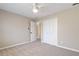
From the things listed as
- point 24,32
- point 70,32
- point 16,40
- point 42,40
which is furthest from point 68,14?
point 16,40

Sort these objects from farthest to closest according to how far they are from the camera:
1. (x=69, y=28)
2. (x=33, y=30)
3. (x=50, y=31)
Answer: (x=33, y=30), (x=50, y=31), (x=69, y=28)

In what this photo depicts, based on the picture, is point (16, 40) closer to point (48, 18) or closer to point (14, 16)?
point (14, 16)

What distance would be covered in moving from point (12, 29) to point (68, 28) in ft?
8.87

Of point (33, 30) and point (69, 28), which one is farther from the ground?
point (69, 28)

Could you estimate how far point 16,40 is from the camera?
446 centimetres

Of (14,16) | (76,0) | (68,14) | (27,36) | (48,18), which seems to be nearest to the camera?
(76,0)

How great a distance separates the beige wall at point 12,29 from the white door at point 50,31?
104 cm

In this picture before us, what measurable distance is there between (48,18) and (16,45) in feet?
7.39

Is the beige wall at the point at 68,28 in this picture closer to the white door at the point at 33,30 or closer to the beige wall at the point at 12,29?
the white door at the point at 33,30

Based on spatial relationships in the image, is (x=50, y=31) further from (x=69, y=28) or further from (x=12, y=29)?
(x=12, y=29)

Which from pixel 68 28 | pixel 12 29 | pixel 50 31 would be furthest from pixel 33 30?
pixel 68 28

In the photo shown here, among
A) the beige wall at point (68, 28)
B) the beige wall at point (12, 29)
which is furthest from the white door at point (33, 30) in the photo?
A: the beige wall at point (68, 28)

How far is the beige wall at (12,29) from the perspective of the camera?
3821 millimetres

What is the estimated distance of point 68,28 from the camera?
12.2 feet
